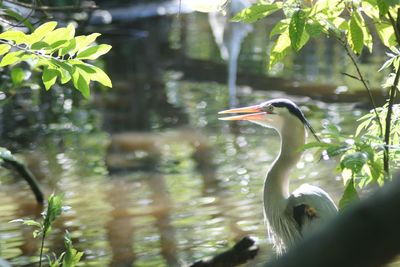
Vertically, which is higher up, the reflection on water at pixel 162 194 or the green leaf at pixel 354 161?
the green leaf at pixel 354 161

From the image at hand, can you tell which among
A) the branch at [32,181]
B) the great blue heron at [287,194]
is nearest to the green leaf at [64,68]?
the great blue heron at [287,194]

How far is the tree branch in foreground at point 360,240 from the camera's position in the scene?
82cm

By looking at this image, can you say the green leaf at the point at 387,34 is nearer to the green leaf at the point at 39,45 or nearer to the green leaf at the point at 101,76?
the green leaf at the point at 101,76

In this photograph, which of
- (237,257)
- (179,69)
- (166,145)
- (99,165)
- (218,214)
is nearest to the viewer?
(237,257)

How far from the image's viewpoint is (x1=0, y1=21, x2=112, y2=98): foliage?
8.11 ft

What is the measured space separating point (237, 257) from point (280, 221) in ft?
1.54

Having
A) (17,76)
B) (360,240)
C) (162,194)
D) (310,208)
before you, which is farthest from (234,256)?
(162,194)

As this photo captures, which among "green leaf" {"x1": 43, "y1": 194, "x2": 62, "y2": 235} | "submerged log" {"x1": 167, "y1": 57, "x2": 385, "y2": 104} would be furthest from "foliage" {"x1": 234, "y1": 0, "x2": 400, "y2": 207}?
"submerged log" {"x1": 167, "y1": 57, "x2": 385, "y2": 104}

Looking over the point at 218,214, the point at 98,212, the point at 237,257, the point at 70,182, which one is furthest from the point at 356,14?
the point at 70,182

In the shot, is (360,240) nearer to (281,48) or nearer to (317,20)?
(317,20)

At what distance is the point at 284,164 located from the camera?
13.2ft

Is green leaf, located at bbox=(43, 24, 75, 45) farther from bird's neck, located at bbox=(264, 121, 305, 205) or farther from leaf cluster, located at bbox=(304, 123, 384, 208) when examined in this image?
bird's neck, located at bbox=(264, 121, 305, 205)

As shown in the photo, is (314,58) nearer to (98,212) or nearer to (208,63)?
(208,63)

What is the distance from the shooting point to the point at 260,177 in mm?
6766
